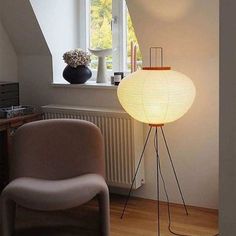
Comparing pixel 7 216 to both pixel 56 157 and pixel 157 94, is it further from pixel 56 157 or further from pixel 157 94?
pixel 157 94

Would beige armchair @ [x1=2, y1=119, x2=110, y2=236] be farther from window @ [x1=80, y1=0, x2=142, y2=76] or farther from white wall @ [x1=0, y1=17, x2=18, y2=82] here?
white wall @ [x1=0, y1=17, x2=18, y2=82]

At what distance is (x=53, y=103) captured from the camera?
12.4ft

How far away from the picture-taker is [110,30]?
374 cm

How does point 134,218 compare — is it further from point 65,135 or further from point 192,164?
point 65,135

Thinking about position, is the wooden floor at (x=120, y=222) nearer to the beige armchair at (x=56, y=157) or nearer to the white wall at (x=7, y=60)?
the beige armchair at (x=56, y=157)

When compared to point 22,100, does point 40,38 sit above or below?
above

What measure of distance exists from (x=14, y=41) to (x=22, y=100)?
54 cm

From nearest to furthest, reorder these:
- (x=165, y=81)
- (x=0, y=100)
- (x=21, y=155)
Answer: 1. (x=165, y=81)
2. (x=21, y=155)
3. (x=0, y=100)

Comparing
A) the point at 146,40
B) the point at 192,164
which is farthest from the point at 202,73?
the point at 192,164

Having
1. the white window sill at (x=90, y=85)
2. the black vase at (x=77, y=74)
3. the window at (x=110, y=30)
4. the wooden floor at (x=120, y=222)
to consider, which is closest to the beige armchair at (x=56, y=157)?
the wooden floor at (x=120, y=222)

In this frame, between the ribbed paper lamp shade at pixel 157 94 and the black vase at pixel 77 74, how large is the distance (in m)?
0.90

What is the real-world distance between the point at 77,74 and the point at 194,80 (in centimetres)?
100

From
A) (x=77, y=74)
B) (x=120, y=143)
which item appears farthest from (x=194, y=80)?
(x=77, y=74)

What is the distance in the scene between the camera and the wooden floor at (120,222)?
2.85 metres
